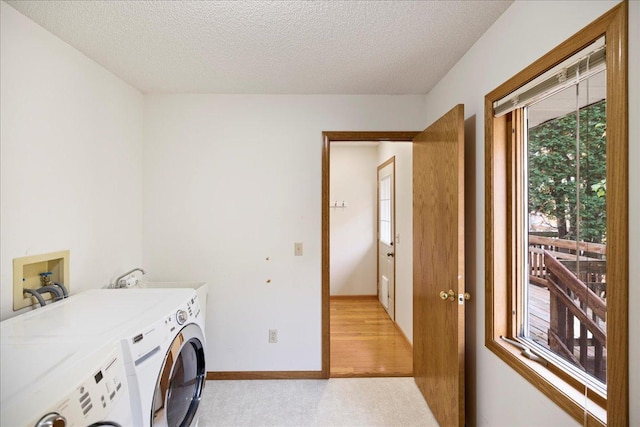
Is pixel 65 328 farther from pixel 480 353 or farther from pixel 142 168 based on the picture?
pixel 480 353

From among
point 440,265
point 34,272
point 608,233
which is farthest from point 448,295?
point 34,272

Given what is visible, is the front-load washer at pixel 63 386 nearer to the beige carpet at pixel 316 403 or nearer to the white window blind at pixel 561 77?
the beige carpet at pixel 316 403

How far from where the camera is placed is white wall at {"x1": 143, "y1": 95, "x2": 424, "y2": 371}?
2596 mm

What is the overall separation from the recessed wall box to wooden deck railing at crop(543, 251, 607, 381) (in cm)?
246

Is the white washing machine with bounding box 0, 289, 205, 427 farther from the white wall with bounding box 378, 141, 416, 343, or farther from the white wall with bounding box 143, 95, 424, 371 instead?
the white wall with bounding box 378, 141, 416, 343

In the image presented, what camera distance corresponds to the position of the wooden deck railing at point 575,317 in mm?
1111

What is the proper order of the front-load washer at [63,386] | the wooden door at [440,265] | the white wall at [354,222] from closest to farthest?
1. the front-load washer at [63,386]
2. the wooden door at [440,265]
3. the white wall at [354,222]

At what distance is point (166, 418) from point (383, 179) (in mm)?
3775

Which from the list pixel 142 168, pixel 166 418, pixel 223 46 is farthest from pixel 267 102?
pixel 166 418

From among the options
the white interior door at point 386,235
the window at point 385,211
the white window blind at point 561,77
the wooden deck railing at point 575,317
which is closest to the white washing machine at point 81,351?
the wooden deck railing at point 575,317

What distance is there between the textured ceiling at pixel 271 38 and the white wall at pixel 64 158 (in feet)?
0.46

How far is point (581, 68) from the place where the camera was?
1091 mm

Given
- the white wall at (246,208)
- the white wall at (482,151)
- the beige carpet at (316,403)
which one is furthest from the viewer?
the white wall at (246,208)

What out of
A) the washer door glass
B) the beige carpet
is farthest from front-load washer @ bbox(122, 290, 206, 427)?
the beige carpet
